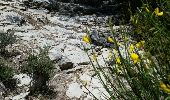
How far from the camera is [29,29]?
565cm

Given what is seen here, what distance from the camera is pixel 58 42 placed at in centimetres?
530

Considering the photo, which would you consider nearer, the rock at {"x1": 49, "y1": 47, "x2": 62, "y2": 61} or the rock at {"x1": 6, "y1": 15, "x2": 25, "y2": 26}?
the rock at {"x1": 49, "y1": 47, "x2": 62, "y2": 61}

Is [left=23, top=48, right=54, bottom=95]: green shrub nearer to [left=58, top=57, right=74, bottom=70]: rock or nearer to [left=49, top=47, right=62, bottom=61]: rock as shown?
[left=58, top=57, right=74, bottom=70]: rock

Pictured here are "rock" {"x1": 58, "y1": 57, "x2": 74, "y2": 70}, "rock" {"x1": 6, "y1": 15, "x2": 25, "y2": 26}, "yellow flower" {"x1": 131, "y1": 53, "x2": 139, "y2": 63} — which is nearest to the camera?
"yellow flower" {"x1": 131, "y1": 53, "x2": 139, "y2": 63}

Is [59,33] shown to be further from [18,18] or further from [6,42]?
[6,42]

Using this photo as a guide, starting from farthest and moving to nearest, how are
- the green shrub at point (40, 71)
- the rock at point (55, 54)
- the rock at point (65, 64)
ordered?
the rock at point (55, 54)
the rock at point (65, 64)
the green shrub at point (40, 71)

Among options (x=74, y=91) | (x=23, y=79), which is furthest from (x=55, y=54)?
(x=74, y=91)

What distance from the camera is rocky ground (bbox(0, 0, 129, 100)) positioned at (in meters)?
4.09

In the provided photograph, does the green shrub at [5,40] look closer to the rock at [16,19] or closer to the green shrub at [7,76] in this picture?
the green shrub at [7,76]

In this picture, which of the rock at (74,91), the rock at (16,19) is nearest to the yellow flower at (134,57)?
the rock at (74,91)

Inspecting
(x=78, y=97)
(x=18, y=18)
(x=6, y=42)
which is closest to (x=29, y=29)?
(x=18, y=18)

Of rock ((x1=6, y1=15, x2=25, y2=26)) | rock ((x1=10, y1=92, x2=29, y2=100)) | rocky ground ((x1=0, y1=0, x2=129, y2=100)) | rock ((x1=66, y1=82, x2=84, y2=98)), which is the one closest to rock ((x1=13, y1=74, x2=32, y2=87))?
rocky ground ((x1=0, y1=0, x2=129, y2=100))

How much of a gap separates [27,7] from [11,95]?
2.92 meters

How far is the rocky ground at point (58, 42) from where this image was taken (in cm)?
409
